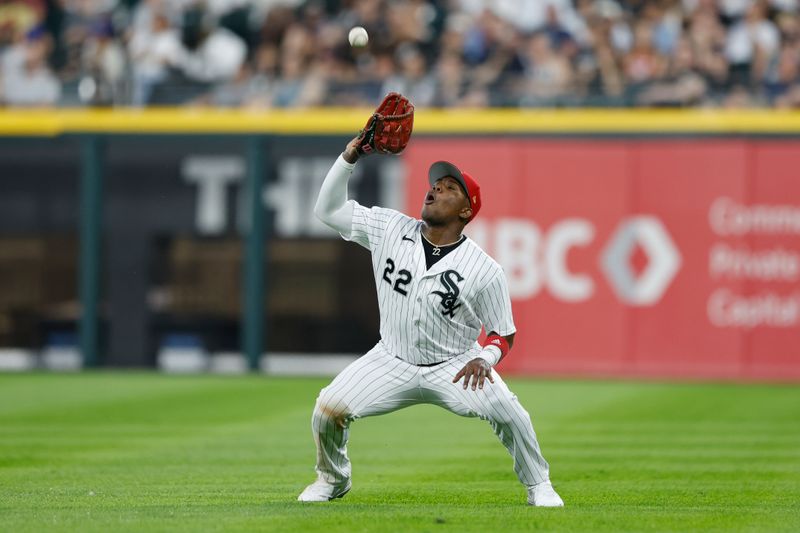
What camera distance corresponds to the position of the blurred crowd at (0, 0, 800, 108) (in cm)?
1834

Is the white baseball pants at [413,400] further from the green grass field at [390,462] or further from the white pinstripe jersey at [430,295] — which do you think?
the green grass field at [390,462]

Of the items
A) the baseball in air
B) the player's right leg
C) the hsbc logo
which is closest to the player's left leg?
the player's right leg

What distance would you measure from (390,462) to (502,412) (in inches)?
115

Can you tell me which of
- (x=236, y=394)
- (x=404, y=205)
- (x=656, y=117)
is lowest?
(x=236, y=394)

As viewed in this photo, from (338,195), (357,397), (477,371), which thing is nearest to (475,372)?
(477,371)

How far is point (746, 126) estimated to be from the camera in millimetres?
18375

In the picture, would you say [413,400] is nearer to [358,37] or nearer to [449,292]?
[449,292]

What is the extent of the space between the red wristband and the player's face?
0.64 meters

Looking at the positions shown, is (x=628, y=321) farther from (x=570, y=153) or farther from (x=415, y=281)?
(x=415, y=281)

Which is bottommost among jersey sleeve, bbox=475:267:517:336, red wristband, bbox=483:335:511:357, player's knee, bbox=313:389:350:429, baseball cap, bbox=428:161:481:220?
player's knee, bbox=313:389:350:429

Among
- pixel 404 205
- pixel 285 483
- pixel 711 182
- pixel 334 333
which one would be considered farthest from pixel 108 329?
pixel 285 483

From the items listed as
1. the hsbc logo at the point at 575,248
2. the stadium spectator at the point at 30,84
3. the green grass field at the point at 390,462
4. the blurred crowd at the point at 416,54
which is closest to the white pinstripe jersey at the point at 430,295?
the green grass field at the point at 390,462

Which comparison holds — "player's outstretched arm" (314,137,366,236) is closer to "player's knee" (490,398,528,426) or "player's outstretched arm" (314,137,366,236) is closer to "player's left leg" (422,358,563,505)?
"player's left leg" (422,358,563,505)

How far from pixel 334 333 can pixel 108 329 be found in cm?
310
